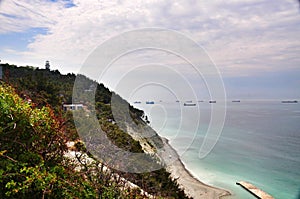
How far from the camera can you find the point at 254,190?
35.1ft

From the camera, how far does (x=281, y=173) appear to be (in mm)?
13266

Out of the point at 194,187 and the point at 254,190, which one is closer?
the point at 194,187

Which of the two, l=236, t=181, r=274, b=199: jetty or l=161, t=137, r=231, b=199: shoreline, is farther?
l=236, t=181, r=274, b=199: jetty

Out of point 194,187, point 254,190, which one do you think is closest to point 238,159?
point 254,190

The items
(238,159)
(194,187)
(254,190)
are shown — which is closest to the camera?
(194,187)

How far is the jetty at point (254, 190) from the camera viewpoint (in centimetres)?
1000

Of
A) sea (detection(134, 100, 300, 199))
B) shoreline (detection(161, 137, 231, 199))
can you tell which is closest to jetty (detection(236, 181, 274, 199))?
sea (detection(134, 100, 300, 199))

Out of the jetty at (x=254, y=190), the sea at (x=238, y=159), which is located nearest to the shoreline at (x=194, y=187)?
the sea at (x=238, y=159)

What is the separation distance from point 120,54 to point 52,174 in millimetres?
2227

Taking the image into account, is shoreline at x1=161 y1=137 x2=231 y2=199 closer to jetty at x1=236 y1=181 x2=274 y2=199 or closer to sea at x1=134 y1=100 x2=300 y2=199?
sea at x1=134 y1=100 x2=300 y2=199

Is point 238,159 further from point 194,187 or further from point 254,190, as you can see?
point 194,187

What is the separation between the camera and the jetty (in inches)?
394

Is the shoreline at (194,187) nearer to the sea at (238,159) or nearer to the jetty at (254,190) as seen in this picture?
the sea at (238,159)

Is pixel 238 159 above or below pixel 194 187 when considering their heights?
above
